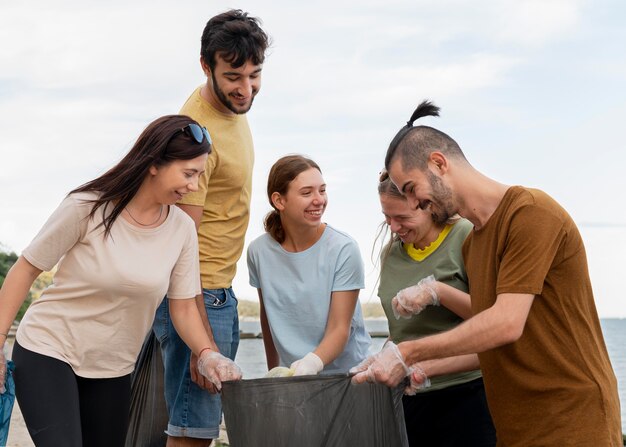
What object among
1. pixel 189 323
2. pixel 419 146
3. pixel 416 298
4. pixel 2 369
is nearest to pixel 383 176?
pixel 416 298

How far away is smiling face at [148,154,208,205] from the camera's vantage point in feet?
9.57

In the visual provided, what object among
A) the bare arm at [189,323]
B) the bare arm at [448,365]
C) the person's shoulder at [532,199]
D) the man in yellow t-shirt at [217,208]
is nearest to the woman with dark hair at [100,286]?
the bare arm at [189,323]

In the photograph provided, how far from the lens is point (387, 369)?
2.66 m

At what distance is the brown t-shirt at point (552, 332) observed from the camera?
238 centimetres

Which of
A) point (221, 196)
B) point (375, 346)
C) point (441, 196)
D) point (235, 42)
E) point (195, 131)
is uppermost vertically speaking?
point (235, 42)

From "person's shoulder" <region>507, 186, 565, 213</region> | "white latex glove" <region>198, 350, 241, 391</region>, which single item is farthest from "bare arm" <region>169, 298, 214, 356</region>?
"person's shoulder" <region>507, 186, 565, 213</region>

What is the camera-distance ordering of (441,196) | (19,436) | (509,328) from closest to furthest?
(509,328)
(441,196)
(19,436)

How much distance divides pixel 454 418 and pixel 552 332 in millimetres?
818

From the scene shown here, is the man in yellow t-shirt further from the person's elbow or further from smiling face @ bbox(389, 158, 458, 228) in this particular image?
the person's elbow

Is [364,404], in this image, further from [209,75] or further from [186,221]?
[209,75]

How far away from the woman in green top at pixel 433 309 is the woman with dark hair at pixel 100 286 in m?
0.64

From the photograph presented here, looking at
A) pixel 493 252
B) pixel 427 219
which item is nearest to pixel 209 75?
pixel 427 219

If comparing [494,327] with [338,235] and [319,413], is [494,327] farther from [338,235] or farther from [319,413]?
[338,235]

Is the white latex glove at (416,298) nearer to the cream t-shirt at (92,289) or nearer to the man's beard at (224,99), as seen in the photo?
the cream t-shirt at (92,289)
